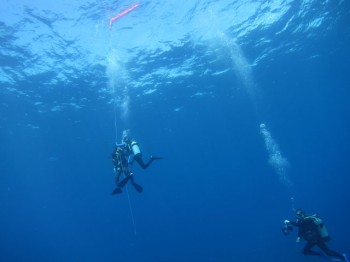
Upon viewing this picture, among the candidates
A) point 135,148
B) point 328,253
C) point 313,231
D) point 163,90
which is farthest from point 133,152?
point 163,90

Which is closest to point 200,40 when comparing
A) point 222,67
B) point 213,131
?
point 222,67

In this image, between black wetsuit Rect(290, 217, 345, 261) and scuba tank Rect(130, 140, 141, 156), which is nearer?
scuba tank Rect(130, 140, 141, 156)

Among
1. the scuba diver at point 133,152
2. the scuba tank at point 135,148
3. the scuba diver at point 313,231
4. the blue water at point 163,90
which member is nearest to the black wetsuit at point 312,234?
the scuba diver at point 313,231

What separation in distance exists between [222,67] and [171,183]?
57.3 meters

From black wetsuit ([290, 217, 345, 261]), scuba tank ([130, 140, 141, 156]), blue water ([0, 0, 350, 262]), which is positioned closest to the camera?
scuba tank ([130, 140, 141, 156])

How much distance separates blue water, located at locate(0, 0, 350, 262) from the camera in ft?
60.3

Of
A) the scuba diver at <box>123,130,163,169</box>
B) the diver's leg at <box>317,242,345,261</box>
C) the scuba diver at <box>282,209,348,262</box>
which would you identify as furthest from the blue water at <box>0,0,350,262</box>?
the diver's leg at <box>317,242,345,261</box>

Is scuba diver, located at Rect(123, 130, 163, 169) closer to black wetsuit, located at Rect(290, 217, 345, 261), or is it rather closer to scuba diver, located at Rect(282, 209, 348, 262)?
scuba diver, located at Rect(282, 209, 348, 262)

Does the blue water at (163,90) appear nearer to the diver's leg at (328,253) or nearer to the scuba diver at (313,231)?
the scuba diver at (313,231)

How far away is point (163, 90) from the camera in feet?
94.5

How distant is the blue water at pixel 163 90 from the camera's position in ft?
60.3

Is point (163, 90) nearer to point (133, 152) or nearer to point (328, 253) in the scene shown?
point (133, 152)

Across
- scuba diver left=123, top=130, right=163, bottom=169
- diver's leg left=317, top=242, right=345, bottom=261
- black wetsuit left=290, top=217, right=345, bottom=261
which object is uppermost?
scuba diver left=123, top=130, right=163, bottom=169

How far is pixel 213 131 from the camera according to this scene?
47.7m
